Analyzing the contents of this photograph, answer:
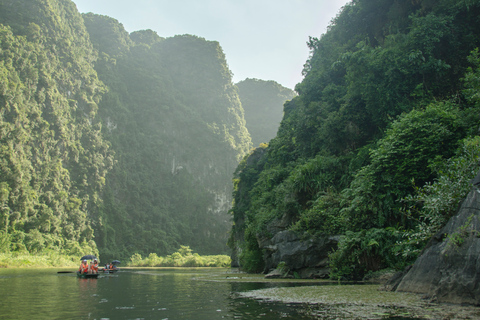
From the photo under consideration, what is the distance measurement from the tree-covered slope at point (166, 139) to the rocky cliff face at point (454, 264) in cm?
7732

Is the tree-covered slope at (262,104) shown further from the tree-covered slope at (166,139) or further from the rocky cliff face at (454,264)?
the rocky cliff face at (454,264)

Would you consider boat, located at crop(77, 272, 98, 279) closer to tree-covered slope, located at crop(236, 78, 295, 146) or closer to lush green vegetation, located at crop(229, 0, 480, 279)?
lush green vegetation, located at crop(229, 0, 480, 279)

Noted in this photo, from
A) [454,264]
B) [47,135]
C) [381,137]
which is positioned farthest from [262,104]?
[454,264]

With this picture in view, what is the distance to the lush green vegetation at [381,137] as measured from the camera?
12.5m

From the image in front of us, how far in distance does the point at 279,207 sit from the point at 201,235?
85.5m

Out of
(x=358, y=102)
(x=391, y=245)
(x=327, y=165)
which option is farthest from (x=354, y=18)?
(x=391, y=245)

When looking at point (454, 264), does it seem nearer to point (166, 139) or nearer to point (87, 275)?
point (87, 275)

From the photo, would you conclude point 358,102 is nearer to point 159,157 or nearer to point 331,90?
point 331,90

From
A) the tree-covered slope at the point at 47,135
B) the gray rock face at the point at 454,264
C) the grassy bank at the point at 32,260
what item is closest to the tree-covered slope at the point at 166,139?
the tree-covered slope at the point at 47,135

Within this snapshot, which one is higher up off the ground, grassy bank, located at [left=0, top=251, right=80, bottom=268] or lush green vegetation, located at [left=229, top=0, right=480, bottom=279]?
lush green vegetation, located at [left=229, top=0, right=480, bottom=279]

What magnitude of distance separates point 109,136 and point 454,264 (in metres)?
101

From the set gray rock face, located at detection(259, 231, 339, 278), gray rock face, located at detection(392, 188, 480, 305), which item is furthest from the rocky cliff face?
gray rock face, located at detection(259, 231, 339, 278)

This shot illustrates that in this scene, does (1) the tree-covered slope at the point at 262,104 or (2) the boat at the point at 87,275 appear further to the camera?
(1) the tree-covered slope at the point at 262,104

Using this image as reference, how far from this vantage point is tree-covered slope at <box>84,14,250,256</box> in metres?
93.6
